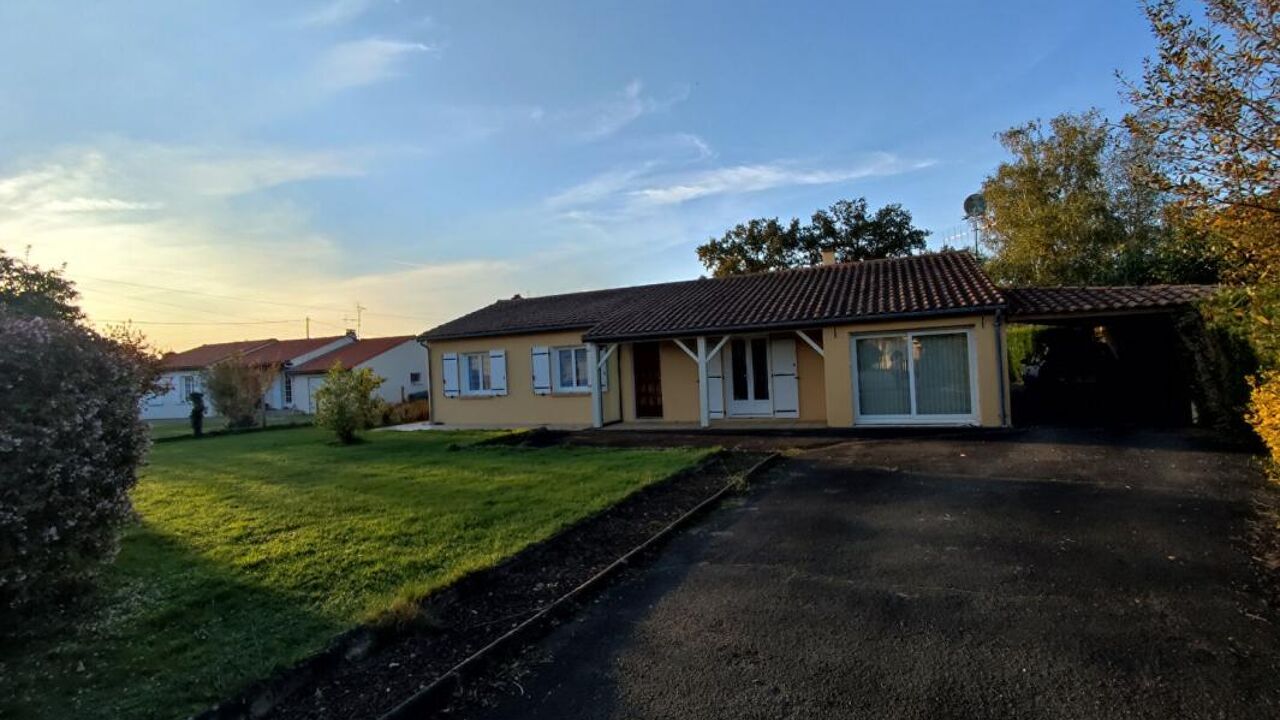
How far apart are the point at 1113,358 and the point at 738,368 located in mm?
10602

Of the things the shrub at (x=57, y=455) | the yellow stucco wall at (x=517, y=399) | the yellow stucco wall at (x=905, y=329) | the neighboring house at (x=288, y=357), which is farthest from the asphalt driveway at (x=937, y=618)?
the neighboring house at (x=288, y=357)

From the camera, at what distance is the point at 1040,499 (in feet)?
23.8

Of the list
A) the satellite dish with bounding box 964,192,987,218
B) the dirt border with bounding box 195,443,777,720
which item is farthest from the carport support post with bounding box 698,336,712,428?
the satellite dish with bounding box 964,192,987,218

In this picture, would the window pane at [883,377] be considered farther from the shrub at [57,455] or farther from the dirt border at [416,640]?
the shrub at [57,455]

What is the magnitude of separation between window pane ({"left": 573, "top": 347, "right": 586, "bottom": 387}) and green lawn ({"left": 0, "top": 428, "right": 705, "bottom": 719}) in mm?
6047

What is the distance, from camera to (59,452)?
408cm

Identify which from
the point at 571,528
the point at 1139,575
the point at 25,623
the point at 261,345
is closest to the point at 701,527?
the point at 571,528

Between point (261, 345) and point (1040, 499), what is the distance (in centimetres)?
4775

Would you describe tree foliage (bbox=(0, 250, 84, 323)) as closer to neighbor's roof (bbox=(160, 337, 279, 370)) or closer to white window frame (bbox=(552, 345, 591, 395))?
white window frame (bbox=(552, 345, 591, 395))

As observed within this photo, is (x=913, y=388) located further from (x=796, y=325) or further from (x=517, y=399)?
(x=517, y=399)

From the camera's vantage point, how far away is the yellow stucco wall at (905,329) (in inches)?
520

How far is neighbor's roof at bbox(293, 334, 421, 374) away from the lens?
1395 inches

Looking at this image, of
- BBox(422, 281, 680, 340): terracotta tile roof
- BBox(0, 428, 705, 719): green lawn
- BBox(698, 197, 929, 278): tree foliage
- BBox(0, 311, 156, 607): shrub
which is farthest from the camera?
BBox(698, 197, 929, 278): tree foliage

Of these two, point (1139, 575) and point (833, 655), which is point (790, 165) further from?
point (833, 655)
